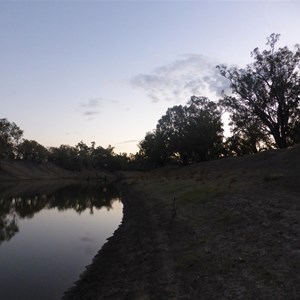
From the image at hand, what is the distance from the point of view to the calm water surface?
1553cm

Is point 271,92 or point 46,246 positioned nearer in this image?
point 46,246

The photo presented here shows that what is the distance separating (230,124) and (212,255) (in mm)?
53645

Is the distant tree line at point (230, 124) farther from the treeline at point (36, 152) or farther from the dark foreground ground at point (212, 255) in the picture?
the dark foreground ground at point (212, 255)

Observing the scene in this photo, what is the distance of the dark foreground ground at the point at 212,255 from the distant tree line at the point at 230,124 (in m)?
32.0

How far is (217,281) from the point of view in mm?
12352

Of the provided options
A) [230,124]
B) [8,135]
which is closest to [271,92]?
[230,124]

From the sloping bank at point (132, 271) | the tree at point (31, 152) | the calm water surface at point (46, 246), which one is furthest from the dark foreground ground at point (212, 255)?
the tree at point (31, 152)

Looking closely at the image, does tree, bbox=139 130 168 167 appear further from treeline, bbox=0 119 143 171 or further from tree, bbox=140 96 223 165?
treeline, bbox=0 119 143 171

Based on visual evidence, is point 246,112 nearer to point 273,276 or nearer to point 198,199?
point 198,199

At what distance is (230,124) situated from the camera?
66875 millimetres

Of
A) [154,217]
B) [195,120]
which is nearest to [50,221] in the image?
[154,217]

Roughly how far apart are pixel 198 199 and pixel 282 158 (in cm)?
1835

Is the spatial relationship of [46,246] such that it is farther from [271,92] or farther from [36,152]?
[36,152]

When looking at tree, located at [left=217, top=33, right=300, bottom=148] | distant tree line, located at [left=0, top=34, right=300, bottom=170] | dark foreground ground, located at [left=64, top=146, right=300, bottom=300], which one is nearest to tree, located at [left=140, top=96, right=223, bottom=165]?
distant tree line, located at [left=0, top=34, right=300, bottom=170]
